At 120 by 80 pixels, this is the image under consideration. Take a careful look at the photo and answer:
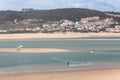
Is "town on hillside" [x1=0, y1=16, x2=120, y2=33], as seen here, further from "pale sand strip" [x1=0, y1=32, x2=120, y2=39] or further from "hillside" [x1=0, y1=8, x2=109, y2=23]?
"pale sand strip" [x1=0, y1=32, x2=120, y2=39]

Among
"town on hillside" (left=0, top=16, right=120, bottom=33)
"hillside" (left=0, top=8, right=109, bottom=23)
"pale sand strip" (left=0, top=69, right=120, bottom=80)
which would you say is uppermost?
"pale sand strip" (left=0, top=69, right=120, bottom=80)

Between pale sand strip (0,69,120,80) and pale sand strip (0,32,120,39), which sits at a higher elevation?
pale sand strip (0,69,120,80)

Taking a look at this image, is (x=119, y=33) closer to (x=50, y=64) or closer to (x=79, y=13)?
(x=79, y=13)

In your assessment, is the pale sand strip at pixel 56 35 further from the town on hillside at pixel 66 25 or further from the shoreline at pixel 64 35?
the town on hillside at pixel 66 25

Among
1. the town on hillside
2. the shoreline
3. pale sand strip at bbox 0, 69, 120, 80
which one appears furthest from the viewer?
the town on hillside

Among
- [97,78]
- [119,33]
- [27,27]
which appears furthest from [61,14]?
[97,78]

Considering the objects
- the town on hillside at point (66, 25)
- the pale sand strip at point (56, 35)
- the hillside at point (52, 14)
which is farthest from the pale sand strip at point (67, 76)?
the hillside at point (52, 14)

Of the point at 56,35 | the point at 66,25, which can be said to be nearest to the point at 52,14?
the point at 66,25

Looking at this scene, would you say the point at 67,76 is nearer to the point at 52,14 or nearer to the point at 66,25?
the point at 66,25

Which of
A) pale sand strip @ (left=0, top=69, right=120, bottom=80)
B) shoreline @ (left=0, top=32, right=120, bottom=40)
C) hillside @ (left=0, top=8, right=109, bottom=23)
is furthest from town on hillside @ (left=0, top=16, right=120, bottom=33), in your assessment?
pale sand strip @ (left=0, top=69, right=120, bottom=80)
